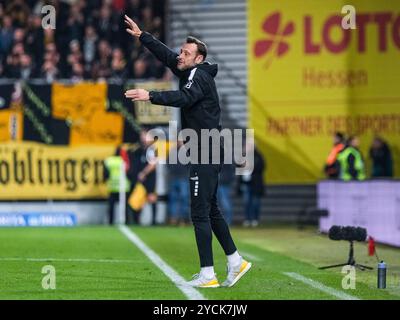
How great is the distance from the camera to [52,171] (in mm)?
26203

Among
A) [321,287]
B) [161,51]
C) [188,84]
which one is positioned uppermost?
[161,51]

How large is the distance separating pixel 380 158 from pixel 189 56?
52.0ft

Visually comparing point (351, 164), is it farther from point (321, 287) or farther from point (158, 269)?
point (321, 287)

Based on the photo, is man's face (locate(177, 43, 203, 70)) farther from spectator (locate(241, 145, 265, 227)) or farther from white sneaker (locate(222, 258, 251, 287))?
spectator (locate(241, 145, 265, 227))

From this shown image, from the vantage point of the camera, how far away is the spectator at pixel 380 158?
26.0 m

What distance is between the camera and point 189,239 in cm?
1994

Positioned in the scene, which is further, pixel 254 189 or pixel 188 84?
pixel 254 189

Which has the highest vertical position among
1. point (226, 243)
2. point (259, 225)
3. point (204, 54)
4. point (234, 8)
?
point (234, 8)

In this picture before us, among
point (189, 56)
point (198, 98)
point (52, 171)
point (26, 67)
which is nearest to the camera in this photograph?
point (198, 98)

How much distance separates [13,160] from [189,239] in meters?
7.52

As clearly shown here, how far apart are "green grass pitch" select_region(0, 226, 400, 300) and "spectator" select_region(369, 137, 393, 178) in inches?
171

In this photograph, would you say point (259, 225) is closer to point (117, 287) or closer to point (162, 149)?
point (162, 149)

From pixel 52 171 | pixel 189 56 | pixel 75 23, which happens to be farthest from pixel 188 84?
pixel 75 23
